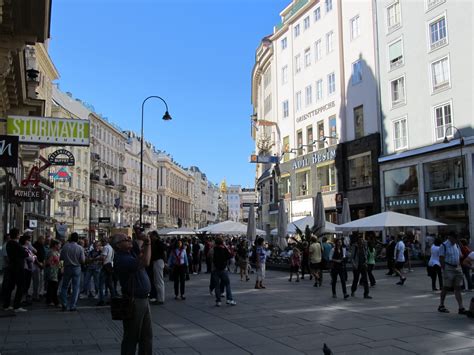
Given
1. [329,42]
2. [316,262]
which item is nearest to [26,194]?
[316,262]

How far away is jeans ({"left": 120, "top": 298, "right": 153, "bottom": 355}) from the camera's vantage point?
5914 millimetres

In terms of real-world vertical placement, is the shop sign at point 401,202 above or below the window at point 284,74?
below

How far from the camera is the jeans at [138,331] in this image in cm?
591

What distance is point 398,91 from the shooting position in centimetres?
3400

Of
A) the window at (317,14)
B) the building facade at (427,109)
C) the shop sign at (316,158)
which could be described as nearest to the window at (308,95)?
the shop sign at (316,158)

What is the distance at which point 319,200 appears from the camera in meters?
24.1

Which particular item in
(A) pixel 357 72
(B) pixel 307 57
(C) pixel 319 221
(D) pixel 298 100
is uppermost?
(B) pixel 307 57

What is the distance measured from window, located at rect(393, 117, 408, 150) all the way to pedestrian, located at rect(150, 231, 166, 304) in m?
23.8

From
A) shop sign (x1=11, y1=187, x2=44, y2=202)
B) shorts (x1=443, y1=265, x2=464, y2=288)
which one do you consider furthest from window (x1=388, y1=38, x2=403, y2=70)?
shorts (x1=443, y1=265, x2=464, y2=288)

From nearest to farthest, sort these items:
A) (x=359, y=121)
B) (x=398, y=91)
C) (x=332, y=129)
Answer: (x=398, y=91) < (x=359, y=121) < (x=332, y=129)

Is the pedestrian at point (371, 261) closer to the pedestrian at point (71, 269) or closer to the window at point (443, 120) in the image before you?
the pedestrian at point (71, 269)

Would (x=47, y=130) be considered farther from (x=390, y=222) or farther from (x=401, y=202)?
(x=401, y=202)

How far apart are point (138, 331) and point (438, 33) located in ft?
98.0

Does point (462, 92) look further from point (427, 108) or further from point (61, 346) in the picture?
point (61, 346)
